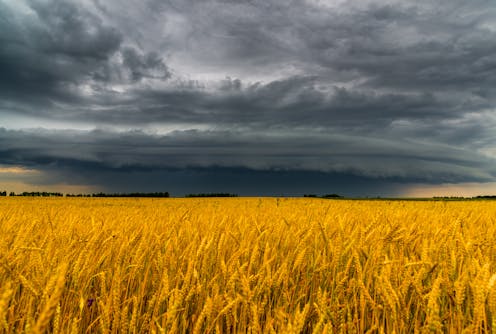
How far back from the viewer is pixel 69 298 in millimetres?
2307

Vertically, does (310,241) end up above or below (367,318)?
above

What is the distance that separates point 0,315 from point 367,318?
1813 mm

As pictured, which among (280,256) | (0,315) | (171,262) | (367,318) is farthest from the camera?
(280,256)

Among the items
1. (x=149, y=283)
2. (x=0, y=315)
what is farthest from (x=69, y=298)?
(x=0, y=315)

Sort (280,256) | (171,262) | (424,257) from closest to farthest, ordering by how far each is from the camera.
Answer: (424,257)
(171,262)
(280,256)

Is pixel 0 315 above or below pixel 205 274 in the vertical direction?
above

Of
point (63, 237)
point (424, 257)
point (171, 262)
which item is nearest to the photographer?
point (424, 257)

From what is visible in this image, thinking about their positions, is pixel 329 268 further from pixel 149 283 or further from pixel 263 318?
pixel 149 283

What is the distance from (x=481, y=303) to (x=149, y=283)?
A: 200cm

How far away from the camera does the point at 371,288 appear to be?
265 centimetres

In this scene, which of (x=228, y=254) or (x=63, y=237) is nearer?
(x=228, y=254)

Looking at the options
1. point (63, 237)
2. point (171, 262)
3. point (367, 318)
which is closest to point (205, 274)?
point (171, 262)

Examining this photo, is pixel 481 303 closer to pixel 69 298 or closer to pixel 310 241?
pixel 69 298

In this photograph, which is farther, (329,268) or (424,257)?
(329,268)
